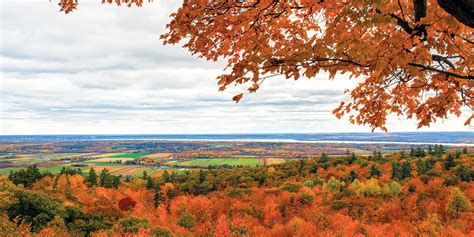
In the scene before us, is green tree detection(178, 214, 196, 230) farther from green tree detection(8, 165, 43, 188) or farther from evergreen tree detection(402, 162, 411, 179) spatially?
evergreen tree detection(402, 162, 411, 179)

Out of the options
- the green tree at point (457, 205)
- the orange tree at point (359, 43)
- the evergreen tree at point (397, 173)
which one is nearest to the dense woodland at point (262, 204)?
the green tree at point (457, 205)

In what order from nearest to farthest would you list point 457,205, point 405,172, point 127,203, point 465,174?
point 457,205, point 127,203, point 465,174, point 405,172

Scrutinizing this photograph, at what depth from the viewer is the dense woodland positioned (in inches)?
1170

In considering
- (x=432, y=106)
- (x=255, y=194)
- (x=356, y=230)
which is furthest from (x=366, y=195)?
(x=432, y=106)

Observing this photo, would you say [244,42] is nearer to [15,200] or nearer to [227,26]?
[227,26]

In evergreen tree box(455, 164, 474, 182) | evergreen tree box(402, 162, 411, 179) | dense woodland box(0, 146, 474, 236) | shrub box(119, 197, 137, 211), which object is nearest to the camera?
dense woodland box(0, 146, 474, 236)

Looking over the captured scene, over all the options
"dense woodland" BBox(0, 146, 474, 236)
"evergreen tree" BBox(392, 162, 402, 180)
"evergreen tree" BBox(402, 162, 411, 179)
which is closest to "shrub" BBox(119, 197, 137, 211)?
"dense woodland" BBox(0, 146, 474, 236)

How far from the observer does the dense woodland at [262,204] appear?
29.7m

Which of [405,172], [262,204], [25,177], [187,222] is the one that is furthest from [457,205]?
[25,177]

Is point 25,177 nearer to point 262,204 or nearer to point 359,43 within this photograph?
point 262,204

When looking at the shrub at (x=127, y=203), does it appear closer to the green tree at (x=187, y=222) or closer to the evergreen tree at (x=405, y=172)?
the green tree at (x=187, y=222)

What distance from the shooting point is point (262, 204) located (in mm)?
67062

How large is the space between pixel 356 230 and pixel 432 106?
117ft

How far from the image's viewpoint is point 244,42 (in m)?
8.52
